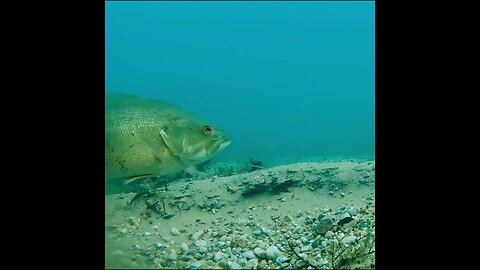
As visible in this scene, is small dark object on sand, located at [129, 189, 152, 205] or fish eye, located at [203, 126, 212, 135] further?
small dark object on sand, located at [129, 189, 152, 205]

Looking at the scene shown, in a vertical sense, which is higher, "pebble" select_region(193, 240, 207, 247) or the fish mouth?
the fish mouth

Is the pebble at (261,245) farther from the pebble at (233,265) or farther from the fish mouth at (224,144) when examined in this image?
the fish mouth at (224,144)

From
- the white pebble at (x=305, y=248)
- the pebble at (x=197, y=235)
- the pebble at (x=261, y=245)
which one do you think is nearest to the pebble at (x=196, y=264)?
the pebble at (x=261, y=245)

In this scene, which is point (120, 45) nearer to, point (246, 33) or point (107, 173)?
point (246, 33)

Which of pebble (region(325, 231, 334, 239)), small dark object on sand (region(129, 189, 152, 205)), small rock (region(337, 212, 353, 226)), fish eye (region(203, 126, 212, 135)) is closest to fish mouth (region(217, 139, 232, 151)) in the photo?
fish eye (region(203, 126, 212, 135))

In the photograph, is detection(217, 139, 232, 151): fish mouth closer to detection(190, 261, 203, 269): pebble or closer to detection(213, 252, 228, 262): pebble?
detection(213, 252, 228, 262): pebble

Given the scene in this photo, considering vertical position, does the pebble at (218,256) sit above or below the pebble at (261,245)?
below

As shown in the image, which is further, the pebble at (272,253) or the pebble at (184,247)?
the pebble at (184,247)
